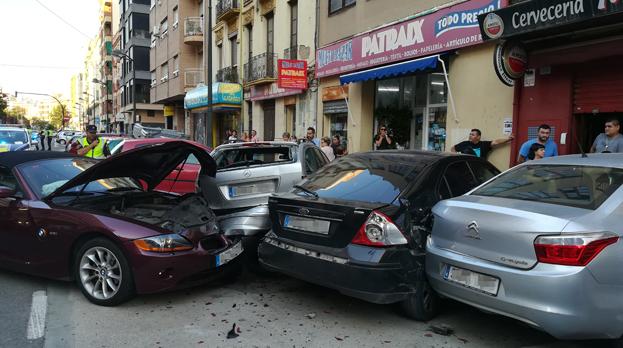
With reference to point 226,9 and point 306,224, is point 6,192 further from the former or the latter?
point 226,9

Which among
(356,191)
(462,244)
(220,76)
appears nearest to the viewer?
(462,244)

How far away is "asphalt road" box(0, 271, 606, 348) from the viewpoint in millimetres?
3734

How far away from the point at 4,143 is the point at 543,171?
55.0 feet

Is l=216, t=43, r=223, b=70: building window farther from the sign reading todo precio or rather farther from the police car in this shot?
the police car

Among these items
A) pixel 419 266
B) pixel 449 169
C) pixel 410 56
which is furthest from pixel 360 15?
pixel 419 266

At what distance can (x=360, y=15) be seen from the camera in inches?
524

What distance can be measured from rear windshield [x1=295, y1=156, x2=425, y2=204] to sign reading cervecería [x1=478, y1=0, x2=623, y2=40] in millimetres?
3939

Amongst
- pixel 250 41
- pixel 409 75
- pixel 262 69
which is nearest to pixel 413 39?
pixel 409 75

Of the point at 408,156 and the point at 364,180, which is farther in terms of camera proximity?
the point at 408,156

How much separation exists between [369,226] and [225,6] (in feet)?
70.2

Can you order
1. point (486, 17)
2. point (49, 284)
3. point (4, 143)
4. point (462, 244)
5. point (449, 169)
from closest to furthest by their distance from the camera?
point (462, 244)
point (449, 169)
point (49, 284)
point (486, 17)
point (4, 143)

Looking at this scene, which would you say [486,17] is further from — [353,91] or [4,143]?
[4,143]

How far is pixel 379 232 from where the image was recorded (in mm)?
3838

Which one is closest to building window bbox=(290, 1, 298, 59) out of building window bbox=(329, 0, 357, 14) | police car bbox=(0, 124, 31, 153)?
building window bbox=(329, 0, 357, 14)
